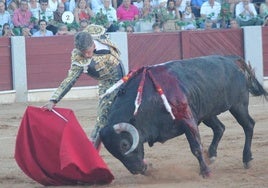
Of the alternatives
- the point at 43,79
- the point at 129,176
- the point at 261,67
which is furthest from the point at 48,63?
the point at 129,176

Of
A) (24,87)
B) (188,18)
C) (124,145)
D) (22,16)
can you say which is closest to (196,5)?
(188,18)

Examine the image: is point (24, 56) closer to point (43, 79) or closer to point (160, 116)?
point (43, 79)

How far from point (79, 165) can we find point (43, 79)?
8.85 metres

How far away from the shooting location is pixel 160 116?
7426mm

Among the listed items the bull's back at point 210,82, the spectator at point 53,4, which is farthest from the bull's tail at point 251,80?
the spectator at point 53,4

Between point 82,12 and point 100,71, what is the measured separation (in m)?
8.53

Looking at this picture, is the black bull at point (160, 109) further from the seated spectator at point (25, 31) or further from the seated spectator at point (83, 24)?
the seated spectator at point (25, 31)

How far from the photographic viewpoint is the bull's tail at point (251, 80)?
27.1ft

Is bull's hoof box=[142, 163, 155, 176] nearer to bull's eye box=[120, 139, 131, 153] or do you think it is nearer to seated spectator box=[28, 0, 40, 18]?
bull's eye box=[120, 139, 131, 153]

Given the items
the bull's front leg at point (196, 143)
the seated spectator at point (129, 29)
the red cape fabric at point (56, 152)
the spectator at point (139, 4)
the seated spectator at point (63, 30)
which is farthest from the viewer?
the spectator at point (139, 4)

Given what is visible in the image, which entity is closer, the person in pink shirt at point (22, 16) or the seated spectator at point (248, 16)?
the person in pink shirt at point (22, 16)

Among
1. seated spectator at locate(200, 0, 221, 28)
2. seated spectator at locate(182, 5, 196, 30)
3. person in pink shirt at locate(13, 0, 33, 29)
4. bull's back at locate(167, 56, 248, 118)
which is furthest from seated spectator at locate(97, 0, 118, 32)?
bull's back at locate(167, 56, 248, 118)

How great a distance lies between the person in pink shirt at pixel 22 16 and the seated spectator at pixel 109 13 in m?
1.33

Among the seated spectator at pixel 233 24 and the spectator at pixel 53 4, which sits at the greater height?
the spectator at pixel 53 4
